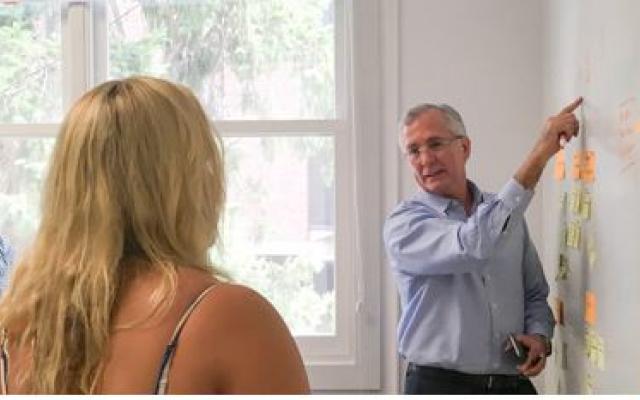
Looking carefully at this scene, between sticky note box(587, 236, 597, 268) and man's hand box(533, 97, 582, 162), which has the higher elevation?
man's hand box(533, 97, 582, 162)

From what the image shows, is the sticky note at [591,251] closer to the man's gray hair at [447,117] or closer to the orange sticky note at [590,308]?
the orange sticky note at [590,308]


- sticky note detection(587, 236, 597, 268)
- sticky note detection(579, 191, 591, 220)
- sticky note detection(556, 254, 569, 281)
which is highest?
sticky note detection(579, 191, 591, 220)

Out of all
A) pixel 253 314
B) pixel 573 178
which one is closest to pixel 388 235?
pixel 573 178

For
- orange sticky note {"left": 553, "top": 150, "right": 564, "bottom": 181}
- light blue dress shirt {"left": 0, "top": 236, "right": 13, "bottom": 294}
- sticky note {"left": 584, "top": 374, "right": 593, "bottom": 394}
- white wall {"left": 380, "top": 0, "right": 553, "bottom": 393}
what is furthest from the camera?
white wall {"left": 380, "top": 0, "right": 553, "bottom": 393}

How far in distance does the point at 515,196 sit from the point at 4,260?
6.12 ft

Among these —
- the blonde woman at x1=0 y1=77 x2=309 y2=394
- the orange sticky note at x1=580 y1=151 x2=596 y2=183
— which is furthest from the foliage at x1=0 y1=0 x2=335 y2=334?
the blonde woman at x1=0 y1=77 x2=309 y2=394

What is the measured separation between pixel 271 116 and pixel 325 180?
13.5 inches

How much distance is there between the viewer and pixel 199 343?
39.9 inches

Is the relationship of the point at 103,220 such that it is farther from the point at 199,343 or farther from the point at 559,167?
the point at 559,167

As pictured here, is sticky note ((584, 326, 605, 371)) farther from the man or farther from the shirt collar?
the shirt collar

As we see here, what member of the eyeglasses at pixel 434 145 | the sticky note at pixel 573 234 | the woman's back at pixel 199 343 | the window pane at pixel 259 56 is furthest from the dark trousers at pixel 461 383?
the woman's back at pixel 199 343

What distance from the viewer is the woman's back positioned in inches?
40.0

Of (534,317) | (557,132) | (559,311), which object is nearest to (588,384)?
(534,317)

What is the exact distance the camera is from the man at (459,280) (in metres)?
2.26
